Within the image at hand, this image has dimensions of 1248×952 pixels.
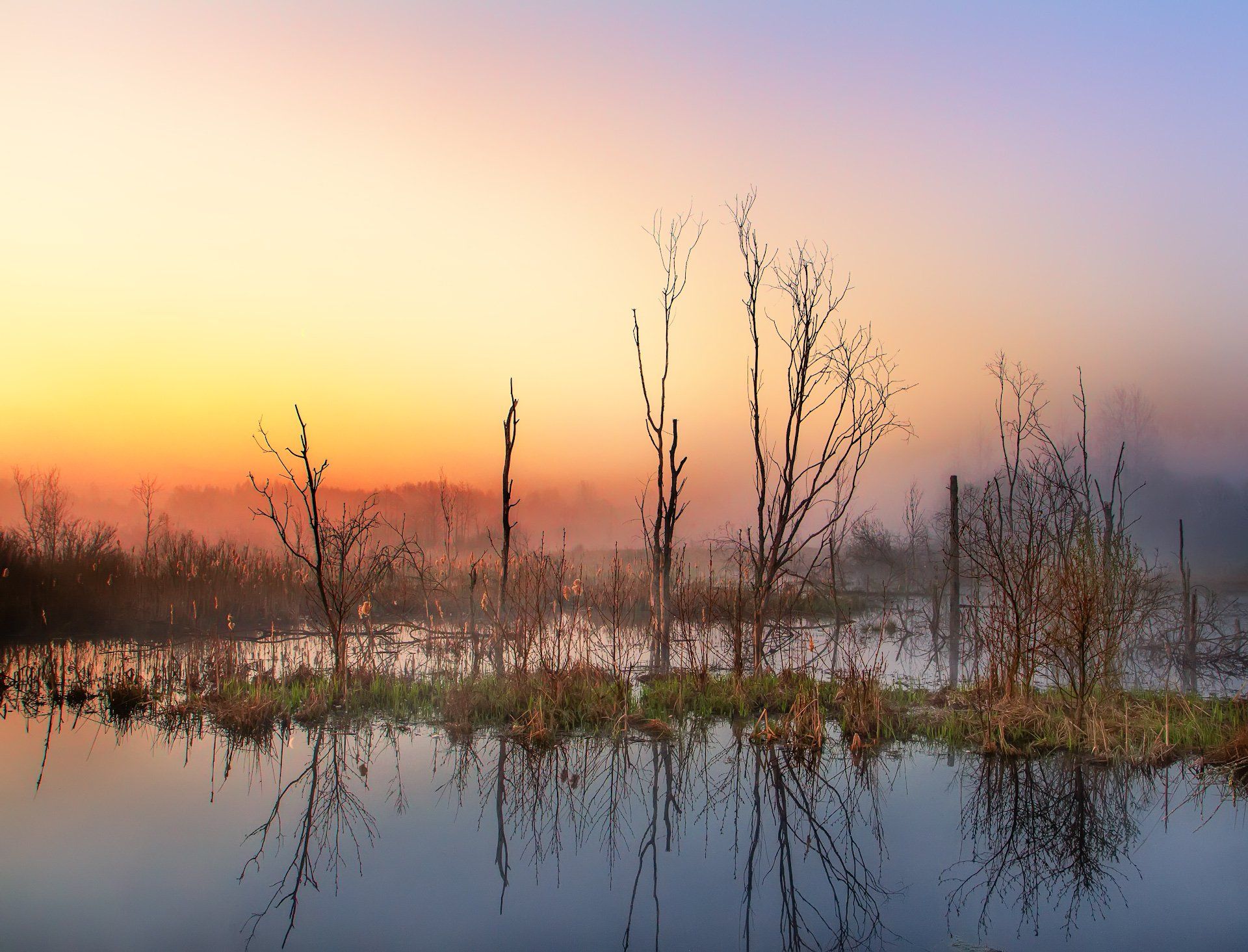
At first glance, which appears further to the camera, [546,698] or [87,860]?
[546,698]

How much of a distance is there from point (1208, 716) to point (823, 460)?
14.5 feet

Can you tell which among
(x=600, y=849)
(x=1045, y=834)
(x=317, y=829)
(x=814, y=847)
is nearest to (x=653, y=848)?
(x=600, y=849)

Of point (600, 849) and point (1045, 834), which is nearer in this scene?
point (600, 849)

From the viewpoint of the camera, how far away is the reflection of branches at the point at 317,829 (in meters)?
4.52

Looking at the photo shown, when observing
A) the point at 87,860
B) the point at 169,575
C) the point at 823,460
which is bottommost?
the point at 87,860

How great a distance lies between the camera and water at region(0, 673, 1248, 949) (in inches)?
161

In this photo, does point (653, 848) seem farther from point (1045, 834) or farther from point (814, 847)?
point (1045, 834)

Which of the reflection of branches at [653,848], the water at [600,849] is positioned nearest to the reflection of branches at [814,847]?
the water at [600,849]

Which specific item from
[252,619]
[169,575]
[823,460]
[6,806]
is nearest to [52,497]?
[169,575]

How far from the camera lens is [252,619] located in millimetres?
16641

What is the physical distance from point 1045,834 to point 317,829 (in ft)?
15.7

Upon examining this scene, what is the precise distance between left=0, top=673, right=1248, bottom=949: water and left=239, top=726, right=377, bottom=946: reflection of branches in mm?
23

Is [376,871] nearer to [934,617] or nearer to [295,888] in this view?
[295,888]

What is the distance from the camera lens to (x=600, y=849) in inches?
201
